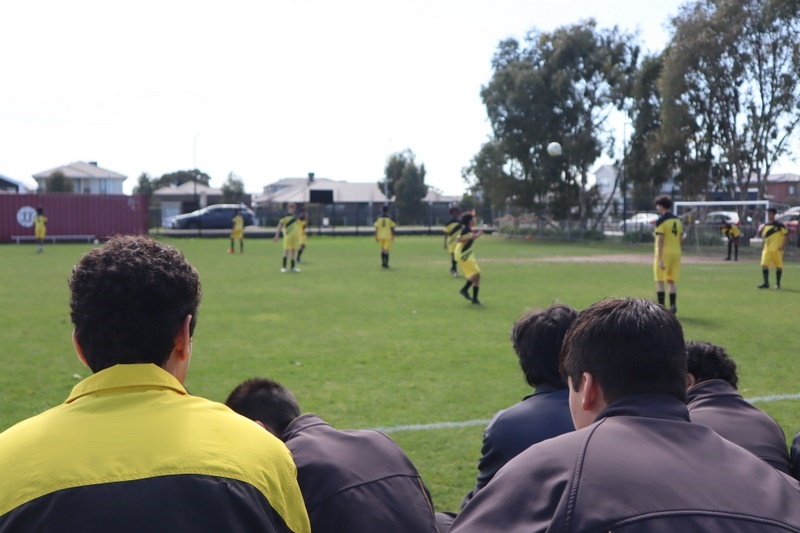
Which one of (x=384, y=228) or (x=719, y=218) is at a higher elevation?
(x=719, y=218)

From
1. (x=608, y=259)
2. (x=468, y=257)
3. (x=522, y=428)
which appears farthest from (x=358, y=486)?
(x=608, y=259)

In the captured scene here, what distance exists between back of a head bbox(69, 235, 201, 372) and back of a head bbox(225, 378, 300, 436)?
1.16 metres

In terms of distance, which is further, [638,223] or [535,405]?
[638,223]

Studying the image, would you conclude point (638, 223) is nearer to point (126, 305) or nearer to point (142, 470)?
point (126, 305)

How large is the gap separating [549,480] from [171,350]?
104 centimetres

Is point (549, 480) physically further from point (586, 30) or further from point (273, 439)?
point (586, 30)

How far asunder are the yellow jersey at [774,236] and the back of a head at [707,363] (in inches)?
638

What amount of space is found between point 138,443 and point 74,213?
4690 centimetres

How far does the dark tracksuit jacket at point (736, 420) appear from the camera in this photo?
328 cm

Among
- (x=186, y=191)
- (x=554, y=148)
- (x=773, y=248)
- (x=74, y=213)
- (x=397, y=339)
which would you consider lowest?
(x=397, y=339)

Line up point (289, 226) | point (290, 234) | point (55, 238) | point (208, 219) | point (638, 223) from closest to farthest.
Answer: point (290, 234) → point (289, 226) → point (55, 238) → point (638, 223) → point (208, 219)

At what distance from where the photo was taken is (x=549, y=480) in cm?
180

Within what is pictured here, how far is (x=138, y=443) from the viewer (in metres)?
1.84

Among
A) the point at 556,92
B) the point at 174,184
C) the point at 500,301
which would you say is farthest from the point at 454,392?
the point at 174,184
